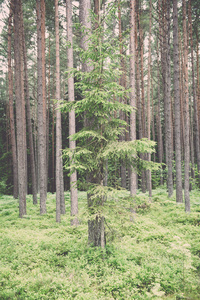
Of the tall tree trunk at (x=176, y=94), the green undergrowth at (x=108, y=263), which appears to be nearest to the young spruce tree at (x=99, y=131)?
the green undergrowth at (x=108, y=263)

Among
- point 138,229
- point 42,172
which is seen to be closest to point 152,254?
point 138,229

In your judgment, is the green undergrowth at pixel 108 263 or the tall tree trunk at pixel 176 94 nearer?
the green undergrowth at pixel 108 263

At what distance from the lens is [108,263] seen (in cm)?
512

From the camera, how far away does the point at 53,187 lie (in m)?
21.7

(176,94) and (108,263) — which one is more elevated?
(176,94)

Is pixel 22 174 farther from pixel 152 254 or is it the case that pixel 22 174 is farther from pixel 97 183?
pixel 152 254

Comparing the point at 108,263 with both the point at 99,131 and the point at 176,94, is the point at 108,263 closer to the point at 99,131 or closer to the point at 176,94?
the point at 99,131

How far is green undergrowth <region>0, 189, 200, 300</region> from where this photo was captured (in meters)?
4.27

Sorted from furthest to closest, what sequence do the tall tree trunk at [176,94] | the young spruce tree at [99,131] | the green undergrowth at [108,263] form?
1. the tall tree trunk at [176,94]
2. the young spruce tree at [99,131]
3. the green undergrowth at [108,263]

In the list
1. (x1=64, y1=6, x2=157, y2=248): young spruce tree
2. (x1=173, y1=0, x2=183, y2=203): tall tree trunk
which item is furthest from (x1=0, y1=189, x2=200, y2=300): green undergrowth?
(x1=173, y1=0, x2=183, y2=203): tall tree trunk

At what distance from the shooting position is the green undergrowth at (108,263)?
4.27m

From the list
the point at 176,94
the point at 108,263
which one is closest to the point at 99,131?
the point at 108,263

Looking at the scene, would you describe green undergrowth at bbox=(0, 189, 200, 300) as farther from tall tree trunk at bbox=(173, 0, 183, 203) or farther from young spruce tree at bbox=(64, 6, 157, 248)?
tall tree trunk at bbox=(173, 0, 183, 203)

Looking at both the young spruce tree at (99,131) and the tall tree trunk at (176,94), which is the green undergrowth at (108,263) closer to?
the young spruce tree at (99,131)
